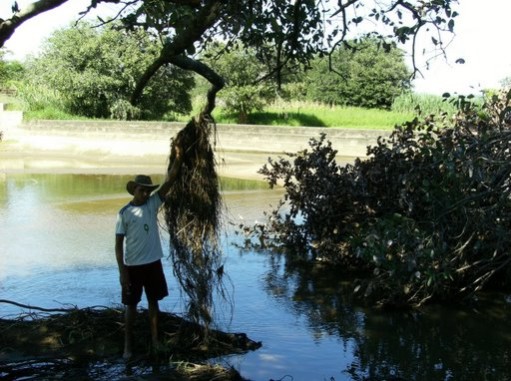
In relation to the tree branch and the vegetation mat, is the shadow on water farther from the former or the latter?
the tree branch

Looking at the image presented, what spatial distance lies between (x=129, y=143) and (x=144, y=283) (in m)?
23.3

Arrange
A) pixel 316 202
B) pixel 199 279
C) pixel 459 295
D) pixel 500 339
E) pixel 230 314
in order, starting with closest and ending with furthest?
1. pixel 199 279
2. pixel 500 339
3. pixel 230 314
4. pixel 459 295
5. pixel 316 202

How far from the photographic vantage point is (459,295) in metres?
9.38

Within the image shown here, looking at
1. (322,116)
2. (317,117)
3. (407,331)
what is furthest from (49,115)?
(407,331)

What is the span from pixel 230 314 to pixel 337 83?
3785 cm

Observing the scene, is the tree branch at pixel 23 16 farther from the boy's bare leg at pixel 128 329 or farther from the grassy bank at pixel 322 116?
the grassy bank at pixel 322 116

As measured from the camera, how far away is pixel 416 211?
995 centimetres

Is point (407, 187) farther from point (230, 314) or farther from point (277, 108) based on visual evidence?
point (277, 108)

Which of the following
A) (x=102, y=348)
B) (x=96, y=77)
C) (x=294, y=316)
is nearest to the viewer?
(x=102, y=348)

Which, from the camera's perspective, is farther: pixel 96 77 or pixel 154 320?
pixel 96 77

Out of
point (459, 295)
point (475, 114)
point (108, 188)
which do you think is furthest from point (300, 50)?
point (108, 188)

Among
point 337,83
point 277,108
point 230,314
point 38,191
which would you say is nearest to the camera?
point 230,314

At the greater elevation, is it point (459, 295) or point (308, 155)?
point (308, 155)

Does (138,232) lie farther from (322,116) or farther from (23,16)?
(322,116)
